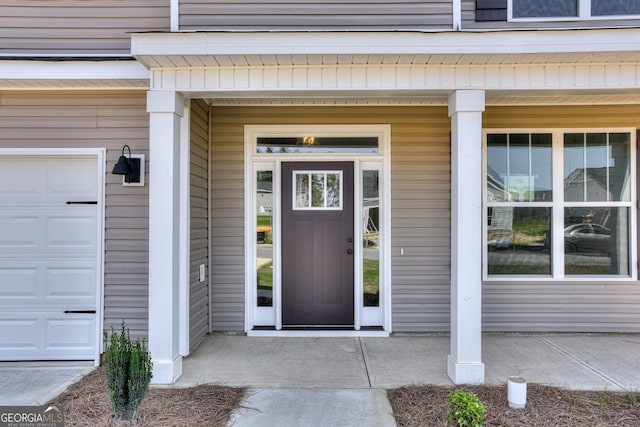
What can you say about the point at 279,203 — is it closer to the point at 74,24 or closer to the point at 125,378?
the point at 125,378

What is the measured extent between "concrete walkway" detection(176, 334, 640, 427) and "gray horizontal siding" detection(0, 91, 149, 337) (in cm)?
91

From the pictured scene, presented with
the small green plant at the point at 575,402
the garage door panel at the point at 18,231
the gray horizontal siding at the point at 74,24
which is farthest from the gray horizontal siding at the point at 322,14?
the small green plant at the point at 575,402

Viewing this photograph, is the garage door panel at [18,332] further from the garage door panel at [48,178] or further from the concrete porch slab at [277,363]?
the concrete porch slab at [277,363]

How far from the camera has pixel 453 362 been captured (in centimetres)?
314

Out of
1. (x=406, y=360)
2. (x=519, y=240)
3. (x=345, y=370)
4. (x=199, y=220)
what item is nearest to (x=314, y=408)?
(x=345, y=370)

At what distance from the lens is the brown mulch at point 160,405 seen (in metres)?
2.55

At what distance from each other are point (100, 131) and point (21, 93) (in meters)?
0.80

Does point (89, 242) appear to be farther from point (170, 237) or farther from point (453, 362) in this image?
point (453, 362)

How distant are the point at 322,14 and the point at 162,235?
2401mm

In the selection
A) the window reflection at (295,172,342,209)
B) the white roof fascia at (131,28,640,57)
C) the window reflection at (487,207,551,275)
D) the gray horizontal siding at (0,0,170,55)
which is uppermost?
the gray horizontal siding at (0,0,170,55)

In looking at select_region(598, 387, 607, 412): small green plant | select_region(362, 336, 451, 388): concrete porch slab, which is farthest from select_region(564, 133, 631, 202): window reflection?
select_region(362, 336, 451, 388): concrete porch slab

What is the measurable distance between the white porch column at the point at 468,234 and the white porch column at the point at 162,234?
2.27 metres

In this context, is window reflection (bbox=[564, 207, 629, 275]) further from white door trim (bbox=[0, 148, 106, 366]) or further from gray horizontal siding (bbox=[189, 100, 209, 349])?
white door trim (bbox=[0, 148, 106, 366])

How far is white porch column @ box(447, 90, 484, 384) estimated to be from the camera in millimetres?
3039
